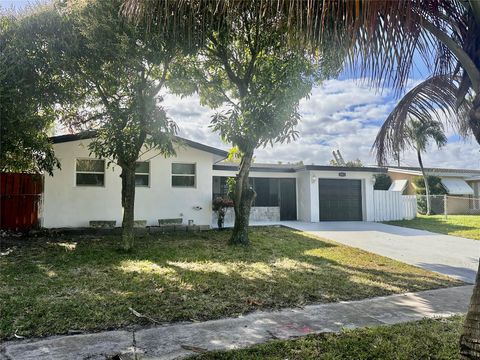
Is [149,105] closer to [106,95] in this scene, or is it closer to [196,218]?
[106,95]

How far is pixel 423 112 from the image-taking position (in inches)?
185

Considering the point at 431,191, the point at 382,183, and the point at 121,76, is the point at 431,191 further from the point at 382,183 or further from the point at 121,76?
the point at 121,76

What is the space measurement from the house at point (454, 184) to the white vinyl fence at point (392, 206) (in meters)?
5.37

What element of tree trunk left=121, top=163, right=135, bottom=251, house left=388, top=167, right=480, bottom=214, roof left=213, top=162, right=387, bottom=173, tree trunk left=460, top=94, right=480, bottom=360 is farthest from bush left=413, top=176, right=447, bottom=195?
tree trunk left=460, top=94, right=480, bottom=360

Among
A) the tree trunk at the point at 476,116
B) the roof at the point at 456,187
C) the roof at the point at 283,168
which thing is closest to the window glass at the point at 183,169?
the roof at the point at 283,168

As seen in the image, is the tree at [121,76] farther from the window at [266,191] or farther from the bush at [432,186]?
the bush at [432,186]

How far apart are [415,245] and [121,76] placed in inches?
418

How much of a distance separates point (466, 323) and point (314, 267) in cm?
517

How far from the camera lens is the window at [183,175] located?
14352mm

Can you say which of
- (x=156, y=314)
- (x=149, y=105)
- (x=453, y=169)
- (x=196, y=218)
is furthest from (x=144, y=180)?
(x=453, y=169)

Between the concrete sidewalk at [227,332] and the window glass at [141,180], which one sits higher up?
the window glass at [141,180]

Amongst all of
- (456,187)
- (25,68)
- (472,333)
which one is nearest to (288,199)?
(25,68)

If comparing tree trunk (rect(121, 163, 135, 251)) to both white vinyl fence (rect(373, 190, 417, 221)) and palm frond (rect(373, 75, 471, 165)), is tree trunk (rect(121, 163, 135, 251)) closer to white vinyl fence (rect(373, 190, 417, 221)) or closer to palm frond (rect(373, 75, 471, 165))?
palm frond (rect(373, 75, 471, 165))

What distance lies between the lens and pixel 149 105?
28.5 ft
